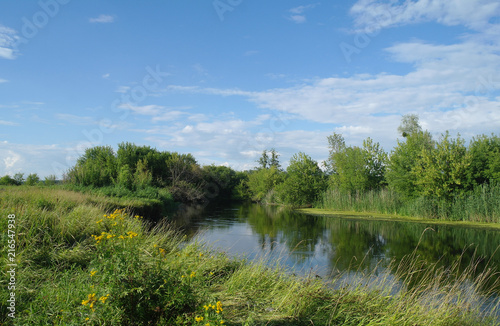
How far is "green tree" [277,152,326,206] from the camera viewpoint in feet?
127

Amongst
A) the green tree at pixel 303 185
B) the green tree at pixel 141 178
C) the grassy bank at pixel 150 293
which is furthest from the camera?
the green tree at pixel 303 185

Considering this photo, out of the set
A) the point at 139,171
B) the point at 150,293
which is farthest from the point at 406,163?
the point at 150,293

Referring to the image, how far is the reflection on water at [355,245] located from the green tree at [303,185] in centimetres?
1605

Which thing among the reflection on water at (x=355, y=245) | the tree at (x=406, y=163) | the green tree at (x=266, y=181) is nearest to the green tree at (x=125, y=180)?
the reflection on water at (x=355, y=245)

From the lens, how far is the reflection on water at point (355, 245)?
11.0 metres

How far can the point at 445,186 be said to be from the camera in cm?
2370

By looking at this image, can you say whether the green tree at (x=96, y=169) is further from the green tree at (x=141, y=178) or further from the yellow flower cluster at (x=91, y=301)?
the yellow flower cluster at (x=91, y=301)

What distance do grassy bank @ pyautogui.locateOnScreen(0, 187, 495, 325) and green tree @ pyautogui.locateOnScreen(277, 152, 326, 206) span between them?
3109 centimetres

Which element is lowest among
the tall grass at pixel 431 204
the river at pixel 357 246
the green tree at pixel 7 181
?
the river at pixel 357 246

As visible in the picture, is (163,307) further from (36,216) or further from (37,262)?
(36,216)

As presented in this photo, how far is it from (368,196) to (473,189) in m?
8.75

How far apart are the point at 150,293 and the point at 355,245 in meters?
12.4

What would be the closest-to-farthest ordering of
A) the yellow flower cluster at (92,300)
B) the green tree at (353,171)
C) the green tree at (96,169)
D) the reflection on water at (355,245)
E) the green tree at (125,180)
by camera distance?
the yellow flower cluster at (92,300)
the reflection on water at (355,245)
the green tree at (96,169)
the green tree at (125,180)
the green tree at (353,171)

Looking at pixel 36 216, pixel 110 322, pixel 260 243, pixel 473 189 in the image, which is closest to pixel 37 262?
pixel 36 216
